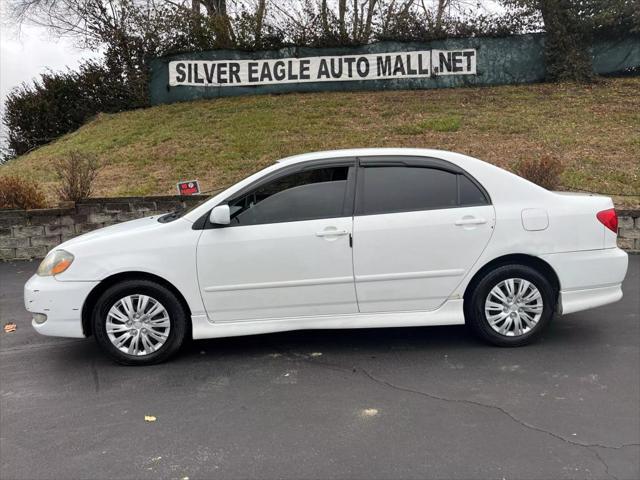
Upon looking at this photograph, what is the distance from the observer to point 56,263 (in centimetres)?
414

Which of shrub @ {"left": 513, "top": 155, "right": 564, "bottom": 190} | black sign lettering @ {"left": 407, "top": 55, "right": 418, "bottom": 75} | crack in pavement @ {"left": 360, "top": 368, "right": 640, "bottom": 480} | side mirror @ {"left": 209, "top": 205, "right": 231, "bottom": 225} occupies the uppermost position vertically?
black sign lettering @ {"left": 407, "top": 55, "right": 418, "bottom": 75}

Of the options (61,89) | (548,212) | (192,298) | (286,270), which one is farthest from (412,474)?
(61,89)

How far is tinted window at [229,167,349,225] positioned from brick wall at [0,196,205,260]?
4.47 meters

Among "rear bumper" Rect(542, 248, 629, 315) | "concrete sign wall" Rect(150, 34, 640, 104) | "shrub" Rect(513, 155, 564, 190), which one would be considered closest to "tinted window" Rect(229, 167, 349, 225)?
"rear bumper" Rect(542, 248, 629, 315)

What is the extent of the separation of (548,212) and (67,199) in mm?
7088

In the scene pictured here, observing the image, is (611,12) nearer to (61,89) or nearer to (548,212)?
(548,212)

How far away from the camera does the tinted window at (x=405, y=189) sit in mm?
4215

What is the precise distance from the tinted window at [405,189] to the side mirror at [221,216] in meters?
0.99

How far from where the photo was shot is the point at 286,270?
13.4 feet

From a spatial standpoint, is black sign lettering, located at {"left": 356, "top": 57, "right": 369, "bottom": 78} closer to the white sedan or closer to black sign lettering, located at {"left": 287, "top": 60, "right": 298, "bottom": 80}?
black sign lettering, located at {"left": 287, "top": 60, "right": 298, "bottom": 80}

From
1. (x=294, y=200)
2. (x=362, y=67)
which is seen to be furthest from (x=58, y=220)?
(x=362, y=67)

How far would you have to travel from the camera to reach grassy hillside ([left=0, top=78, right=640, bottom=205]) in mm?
10805

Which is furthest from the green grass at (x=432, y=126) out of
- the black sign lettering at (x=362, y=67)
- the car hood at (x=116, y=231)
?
the car hood at (x=116, y=231)

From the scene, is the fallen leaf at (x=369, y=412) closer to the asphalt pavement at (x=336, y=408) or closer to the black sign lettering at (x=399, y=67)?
the asphalt pavement at (x=336, y=408)
